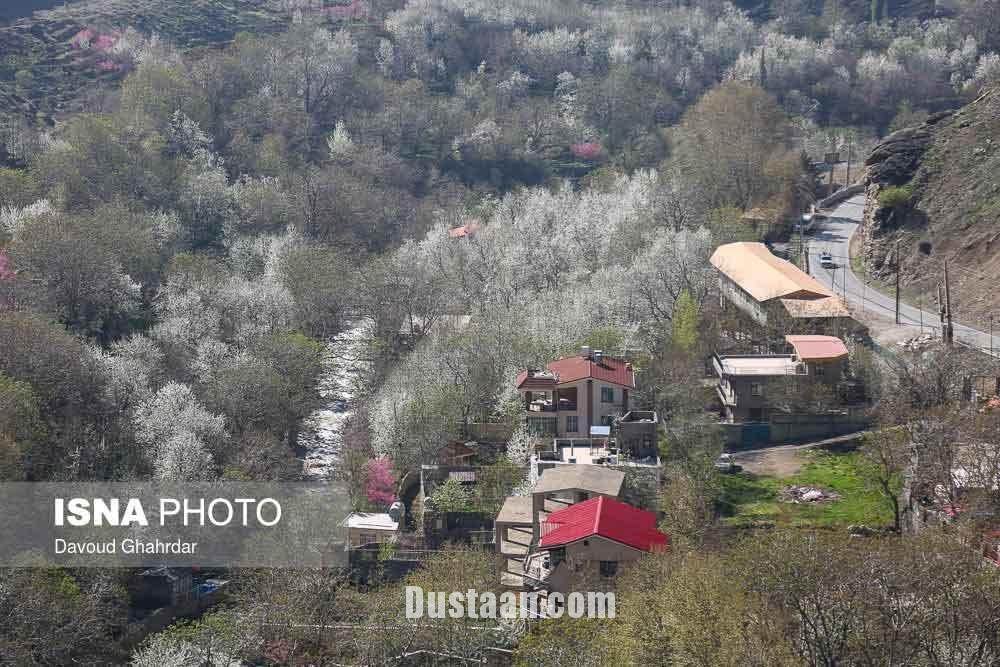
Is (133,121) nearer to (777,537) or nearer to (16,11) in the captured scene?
(16,11)

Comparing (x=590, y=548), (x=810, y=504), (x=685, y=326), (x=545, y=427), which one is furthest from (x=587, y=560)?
(x=685, y=326)

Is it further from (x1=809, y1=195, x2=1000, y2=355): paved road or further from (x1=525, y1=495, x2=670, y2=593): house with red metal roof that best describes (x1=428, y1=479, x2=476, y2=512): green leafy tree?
(x1=809, y1=195, x2=1000, y2=355): paved road

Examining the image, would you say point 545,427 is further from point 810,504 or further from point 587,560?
point 587,560

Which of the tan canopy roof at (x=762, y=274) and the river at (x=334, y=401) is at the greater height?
the tan canopy roof at (x=762, y=274)

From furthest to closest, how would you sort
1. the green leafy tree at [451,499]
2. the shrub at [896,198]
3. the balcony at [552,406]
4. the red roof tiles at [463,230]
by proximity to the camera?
the red roof tiles at [463,230] < the shrub at [896,198] < the balcony at [552,406] < the green leafy tree at [451,499]

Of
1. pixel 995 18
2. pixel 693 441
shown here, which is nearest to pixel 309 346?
pixel 693 441

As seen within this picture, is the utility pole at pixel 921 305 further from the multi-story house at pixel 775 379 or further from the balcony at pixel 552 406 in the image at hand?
the balcony at pixel 552 406

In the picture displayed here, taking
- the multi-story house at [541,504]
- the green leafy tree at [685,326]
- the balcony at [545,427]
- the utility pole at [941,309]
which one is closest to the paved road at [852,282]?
the utility pole at [941,309]
